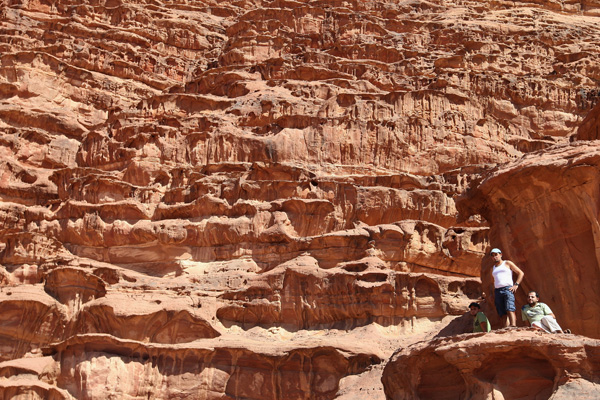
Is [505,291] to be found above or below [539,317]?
above

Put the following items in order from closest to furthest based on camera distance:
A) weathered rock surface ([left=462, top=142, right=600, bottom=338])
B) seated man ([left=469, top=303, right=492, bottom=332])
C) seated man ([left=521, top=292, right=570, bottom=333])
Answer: seated man ([left=521, top=292, right=570, bottom=333]), seated man ([left=469, top=303, right=492, bottom=332]), weathered rock surface ([left=462, top=142, right=600, bottom=338])

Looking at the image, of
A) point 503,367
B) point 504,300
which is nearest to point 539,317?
point 504,300

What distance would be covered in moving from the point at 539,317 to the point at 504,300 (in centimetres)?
69

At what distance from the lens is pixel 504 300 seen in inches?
547

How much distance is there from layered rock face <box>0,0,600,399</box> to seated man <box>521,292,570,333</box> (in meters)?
0.39

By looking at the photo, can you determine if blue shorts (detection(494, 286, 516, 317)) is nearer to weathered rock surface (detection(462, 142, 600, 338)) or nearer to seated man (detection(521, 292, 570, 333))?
seated man (detection(521, 292, 570, 333))

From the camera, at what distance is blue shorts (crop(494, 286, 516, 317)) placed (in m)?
13.8

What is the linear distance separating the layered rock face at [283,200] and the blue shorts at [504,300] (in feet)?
2.68

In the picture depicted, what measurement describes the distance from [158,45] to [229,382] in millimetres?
30994

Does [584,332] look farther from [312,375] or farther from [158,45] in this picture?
[158,45]

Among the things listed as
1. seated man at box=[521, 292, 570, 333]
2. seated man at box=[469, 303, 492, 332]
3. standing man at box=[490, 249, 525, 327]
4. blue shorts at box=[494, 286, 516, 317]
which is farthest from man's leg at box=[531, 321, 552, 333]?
seated man at box=[469, 303, 492, 332]

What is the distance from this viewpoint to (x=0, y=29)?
44406 millimetres

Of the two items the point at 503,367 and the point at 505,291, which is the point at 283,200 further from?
the point at 503,367

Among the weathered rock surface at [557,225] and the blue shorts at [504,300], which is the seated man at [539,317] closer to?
the blue shorts at [504,300]
